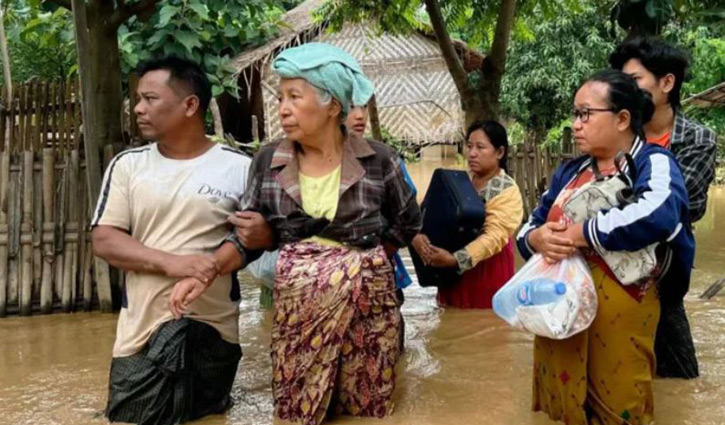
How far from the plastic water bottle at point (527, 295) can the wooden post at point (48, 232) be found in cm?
365

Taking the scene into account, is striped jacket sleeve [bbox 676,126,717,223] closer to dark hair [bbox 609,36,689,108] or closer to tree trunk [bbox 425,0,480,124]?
dark hair [bbox 609,36,689,108]

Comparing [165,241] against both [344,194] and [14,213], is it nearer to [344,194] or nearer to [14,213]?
[344,194]

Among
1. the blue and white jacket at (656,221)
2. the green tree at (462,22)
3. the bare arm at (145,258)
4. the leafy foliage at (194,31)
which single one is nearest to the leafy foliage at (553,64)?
the green tree at (462,22)

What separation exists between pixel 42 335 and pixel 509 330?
3094mm

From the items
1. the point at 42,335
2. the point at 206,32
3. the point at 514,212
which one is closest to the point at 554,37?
the point at 206,32

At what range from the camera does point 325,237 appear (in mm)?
3178

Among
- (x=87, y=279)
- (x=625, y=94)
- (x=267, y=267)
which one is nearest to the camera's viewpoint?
(x=625, y=94)

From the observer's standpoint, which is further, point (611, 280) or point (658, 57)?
point (658, 57)

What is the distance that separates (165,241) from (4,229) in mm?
2758

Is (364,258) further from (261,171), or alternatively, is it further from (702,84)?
(702,84)

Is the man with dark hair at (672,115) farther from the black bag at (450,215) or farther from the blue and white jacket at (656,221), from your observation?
the black bag at (450,215)

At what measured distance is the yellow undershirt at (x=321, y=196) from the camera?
3.16m

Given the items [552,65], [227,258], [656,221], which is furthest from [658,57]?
[552,65]

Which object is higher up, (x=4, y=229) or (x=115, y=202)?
(x=115, y=202)
